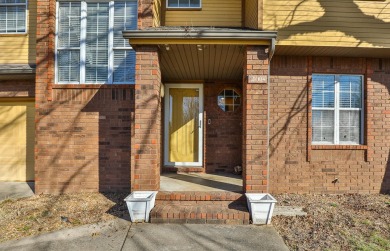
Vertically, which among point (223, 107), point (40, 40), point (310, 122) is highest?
point (40, 40)

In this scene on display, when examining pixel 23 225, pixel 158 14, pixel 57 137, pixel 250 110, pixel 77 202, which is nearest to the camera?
pixel 23 225

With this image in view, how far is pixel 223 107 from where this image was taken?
6.67 m

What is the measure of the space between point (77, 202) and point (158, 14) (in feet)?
15.1

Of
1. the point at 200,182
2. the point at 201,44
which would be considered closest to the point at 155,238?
the point at 200,182

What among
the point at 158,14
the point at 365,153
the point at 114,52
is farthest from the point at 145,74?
the point at 365,153

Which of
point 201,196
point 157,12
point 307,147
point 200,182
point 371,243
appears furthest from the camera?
point 157,12

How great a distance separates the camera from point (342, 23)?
5.13m

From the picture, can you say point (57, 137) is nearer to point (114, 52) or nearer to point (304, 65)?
point (114, 52)

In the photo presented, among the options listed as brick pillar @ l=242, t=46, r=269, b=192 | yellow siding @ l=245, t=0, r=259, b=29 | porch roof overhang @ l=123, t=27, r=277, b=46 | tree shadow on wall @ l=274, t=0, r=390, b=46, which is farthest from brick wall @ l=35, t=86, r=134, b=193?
tree shadow on wall @ l=274, t=0, r=390, b=46

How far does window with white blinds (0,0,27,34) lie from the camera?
237 inches

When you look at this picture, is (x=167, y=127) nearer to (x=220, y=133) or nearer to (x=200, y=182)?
(x=220, y=133)

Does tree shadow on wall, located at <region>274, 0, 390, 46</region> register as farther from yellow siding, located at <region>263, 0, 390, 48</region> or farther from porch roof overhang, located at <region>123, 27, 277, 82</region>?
porch roof overhang, located at <region>123, 27, 277, 82</region>

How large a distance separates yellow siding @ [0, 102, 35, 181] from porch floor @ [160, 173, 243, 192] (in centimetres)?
358

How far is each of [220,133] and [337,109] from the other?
9.38ft
